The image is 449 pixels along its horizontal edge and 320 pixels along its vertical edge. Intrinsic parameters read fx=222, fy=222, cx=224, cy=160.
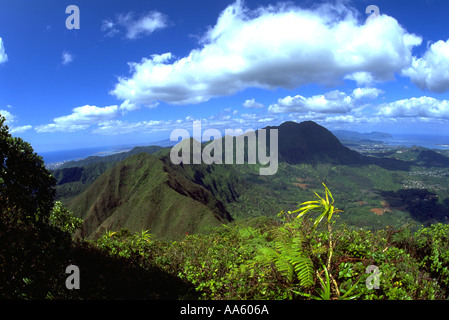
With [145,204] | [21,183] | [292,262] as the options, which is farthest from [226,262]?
[145,204]

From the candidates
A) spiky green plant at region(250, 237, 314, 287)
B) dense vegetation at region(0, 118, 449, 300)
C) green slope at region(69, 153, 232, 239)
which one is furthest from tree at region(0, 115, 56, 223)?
green slope at region(69, 153, 232, 239)

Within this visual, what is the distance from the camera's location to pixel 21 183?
714 centimetres

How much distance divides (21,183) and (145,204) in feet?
330

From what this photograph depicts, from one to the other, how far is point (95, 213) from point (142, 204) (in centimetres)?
4303

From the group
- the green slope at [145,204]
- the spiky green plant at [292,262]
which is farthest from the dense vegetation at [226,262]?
the green slope at [145,204]

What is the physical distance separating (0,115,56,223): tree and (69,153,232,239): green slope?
41.7 metres

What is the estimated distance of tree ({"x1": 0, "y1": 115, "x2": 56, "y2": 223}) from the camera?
6660mm

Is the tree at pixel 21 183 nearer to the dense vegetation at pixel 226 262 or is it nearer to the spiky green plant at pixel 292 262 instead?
the dense vegetation at pixel 226 262

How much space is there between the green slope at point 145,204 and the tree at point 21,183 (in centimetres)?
4170

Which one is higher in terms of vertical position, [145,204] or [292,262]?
[292,262]

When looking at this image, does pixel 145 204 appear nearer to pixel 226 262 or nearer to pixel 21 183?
pixel 21 183

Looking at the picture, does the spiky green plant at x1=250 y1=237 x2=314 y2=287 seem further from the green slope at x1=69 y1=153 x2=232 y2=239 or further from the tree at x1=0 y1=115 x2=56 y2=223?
the green slope at x1=69 y1=153 x2=232 y2=239

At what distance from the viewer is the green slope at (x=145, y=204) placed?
3382 inches
